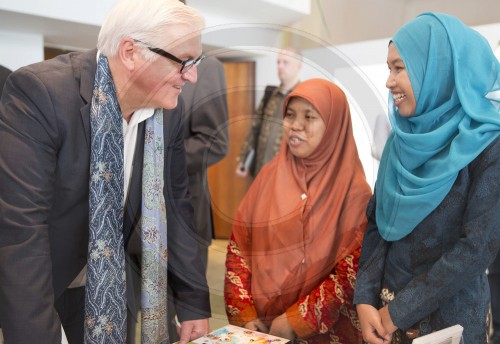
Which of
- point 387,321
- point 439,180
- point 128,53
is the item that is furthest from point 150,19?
point 387,321

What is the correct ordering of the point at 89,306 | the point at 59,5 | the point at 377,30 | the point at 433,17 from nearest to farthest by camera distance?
the point at 433,17
the point at 89,306
the point at 59,5
the point at 377,30

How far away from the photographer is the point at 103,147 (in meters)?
0.96

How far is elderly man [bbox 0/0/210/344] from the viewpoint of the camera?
864 millimetres

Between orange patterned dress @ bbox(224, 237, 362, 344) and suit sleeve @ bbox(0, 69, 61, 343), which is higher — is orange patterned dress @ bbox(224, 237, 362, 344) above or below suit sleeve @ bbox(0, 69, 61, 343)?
below

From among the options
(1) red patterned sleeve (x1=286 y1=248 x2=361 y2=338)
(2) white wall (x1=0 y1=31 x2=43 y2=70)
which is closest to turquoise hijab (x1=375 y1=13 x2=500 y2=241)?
(1) red patterned sleeve (x1=286 y1=248 x2=361 y2=338)

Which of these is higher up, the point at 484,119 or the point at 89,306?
the point at 484,119

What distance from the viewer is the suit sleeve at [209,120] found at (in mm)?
953

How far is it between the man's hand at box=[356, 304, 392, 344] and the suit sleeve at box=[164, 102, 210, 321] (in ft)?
1.08

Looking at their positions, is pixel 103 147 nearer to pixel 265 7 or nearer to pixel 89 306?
pixel 89 306

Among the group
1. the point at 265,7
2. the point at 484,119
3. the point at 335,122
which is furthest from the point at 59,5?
the point at 484,119

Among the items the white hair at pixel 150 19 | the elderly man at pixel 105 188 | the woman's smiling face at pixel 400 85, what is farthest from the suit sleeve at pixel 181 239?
the woman's smiling face at pixel 400 85

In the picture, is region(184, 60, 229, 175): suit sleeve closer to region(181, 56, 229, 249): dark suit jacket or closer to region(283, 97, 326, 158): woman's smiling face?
region(181, 56, 229, 249): dark suit jacket

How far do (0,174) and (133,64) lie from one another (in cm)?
31

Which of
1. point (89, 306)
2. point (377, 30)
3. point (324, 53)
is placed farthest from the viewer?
point (377, 30)
